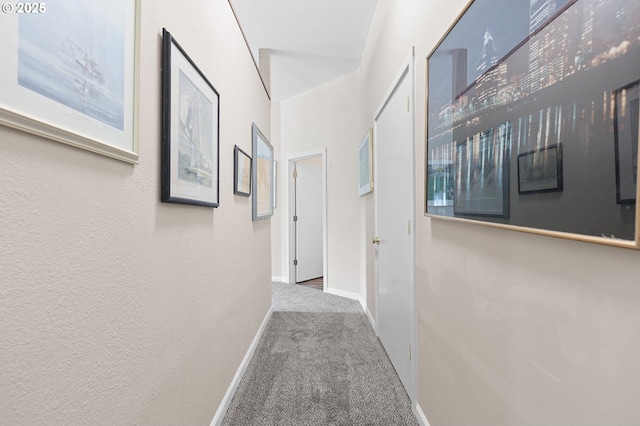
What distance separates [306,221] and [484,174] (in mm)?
3978

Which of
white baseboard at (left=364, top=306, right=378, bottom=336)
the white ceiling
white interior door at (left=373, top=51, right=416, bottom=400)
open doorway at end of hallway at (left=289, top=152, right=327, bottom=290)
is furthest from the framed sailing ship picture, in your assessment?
open doorway at end of hallway at (left=289, top=152, right=327, bottom=290)

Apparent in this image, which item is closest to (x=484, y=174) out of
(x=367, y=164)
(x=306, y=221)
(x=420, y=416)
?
(x=420, y=416)

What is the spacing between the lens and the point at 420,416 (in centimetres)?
151

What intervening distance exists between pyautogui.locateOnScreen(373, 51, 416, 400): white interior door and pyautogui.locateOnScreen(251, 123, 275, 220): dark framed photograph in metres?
1.03

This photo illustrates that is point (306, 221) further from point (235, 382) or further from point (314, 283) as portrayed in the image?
point (235, 382)

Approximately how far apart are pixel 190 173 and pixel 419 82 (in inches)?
49.2

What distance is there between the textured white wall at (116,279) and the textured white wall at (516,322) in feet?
3.53

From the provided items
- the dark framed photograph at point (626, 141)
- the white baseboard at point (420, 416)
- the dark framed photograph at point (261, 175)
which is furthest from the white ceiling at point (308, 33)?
the white baseboard at point (420, 416)

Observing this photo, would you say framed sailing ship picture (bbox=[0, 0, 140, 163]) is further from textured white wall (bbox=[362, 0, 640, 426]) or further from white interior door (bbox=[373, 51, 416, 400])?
white interior door (bbox=[373, 51, 416, 400])

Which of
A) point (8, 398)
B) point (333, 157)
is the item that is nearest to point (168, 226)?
point (8, 398)

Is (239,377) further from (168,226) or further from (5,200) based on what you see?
(5,200)

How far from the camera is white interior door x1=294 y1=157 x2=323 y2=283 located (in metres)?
4.68

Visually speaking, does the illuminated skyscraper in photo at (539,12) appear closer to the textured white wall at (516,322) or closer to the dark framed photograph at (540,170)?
the dark framed photograph at (540,170)

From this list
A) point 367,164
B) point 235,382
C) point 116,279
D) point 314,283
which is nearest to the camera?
point 116,279
